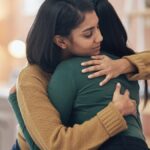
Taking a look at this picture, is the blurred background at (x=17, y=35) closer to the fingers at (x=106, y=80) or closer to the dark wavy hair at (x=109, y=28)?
the dark wavy hair at (x=109, y=28)

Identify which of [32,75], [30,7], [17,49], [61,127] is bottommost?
[17,49]

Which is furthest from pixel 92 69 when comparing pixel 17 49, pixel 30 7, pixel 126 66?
pixel 30 7

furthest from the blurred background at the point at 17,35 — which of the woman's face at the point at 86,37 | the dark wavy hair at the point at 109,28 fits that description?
the woman's face at the point at 86,37

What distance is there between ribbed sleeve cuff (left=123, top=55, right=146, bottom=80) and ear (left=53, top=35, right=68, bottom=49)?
0.23m

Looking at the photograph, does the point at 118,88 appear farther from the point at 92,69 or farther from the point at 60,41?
the point at 60,41

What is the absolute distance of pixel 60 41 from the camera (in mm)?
1320

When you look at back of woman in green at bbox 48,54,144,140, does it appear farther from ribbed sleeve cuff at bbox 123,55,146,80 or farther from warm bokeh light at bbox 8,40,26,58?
warm bokeh light at bbox 8,40,26,58

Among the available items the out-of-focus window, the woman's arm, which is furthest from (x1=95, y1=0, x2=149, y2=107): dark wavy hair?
the out-of-focus window

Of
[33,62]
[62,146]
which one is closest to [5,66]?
[33,62]

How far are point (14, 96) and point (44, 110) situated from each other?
193mm

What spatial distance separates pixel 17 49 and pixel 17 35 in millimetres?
250

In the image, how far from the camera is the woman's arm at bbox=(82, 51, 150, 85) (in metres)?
1.28

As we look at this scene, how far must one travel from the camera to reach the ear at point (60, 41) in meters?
1.30

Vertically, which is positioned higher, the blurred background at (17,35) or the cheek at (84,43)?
the cheek at (84,43)
